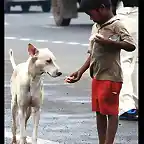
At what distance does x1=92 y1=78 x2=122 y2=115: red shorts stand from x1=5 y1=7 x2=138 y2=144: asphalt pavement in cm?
141

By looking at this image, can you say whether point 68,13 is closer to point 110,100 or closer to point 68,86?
point 68,86

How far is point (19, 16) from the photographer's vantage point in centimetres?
3025

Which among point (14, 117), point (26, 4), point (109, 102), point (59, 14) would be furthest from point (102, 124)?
point (26, 4)

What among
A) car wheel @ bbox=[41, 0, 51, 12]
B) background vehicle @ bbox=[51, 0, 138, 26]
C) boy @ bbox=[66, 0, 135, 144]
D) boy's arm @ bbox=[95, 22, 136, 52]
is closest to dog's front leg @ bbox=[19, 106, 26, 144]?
boy @ bbox=[66, 0, 135, 144]

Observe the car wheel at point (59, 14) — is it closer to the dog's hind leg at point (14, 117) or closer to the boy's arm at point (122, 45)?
the dog's hind leg at point (14, 117)

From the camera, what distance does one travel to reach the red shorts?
18.7 feet

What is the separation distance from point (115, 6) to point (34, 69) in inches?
86.0

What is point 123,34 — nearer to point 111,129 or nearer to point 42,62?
point 111,129

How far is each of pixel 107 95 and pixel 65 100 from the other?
4129 mm

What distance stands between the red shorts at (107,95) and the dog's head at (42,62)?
506 millimetres

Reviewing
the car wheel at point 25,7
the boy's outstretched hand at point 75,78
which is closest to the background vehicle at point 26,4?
the car wheel at point 25,7

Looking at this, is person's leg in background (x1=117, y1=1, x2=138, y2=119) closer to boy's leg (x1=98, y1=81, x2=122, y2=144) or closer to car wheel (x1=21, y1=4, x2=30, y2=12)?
boy's leg (x1=98, y1=81, x2=122, y2=144)

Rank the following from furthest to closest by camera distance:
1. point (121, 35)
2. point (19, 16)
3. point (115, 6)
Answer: point (19, 16), point (115, 6), point (121, 35)
